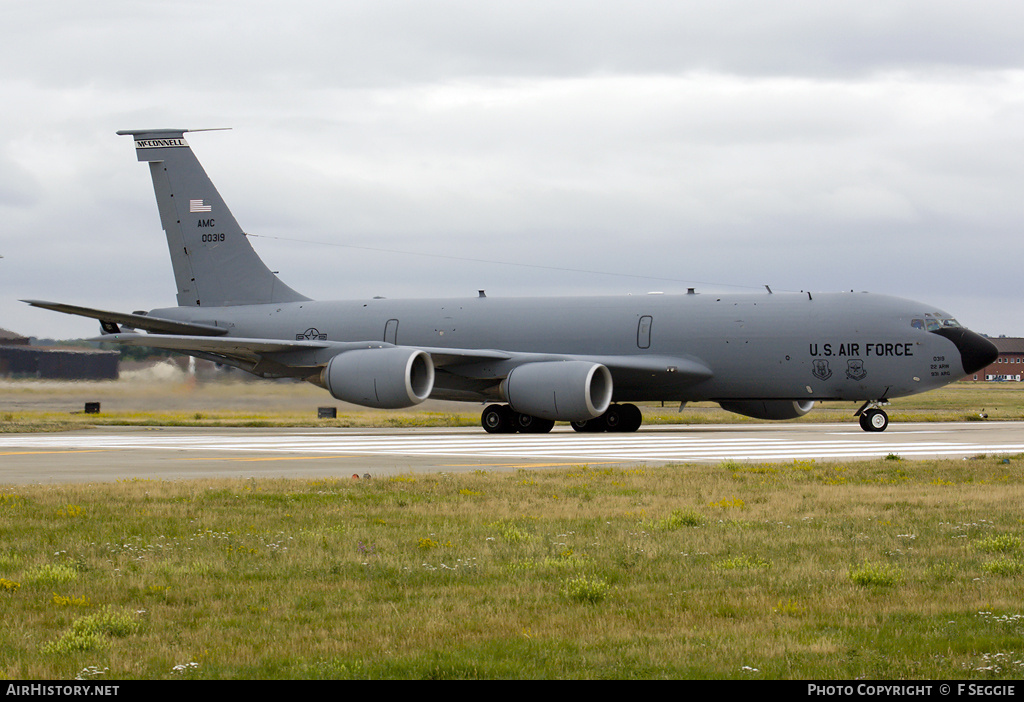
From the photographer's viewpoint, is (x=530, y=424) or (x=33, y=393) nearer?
(x=530, y=424)

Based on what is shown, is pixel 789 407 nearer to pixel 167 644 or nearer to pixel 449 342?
pixel 449 342


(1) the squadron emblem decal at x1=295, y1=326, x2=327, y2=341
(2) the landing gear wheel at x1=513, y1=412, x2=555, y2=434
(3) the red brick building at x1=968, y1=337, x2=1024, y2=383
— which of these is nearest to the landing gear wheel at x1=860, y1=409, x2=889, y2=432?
(2) the landing gear wheel at x1=513, y1=412, x2=555, y2=434

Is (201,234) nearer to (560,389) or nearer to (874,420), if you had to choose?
(560,389)

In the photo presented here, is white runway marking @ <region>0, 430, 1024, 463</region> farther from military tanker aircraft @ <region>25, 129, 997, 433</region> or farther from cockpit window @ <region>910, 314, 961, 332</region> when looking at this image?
cockpit window @ <region>910, 314, 961, 332</region>

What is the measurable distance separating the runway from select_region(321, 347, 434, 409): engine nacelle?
100 centimetres

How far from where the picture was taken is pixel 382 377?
1065 inches

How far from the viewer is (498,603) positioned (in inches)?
264

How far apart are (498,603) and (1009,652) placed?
2.80m

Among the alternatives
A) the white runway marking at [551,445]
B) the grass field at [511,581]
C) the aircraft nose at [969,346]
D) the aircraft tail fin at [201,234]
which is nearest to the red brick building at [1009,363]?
the aircraft nose at [969,346]

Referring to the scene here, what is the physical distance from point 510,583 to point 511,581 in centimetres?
7

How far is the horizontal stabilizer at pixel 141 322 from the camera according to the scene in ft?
95.3

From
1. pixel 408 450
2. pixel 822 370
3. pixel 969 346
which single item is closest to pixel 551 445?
pixel 408 450
